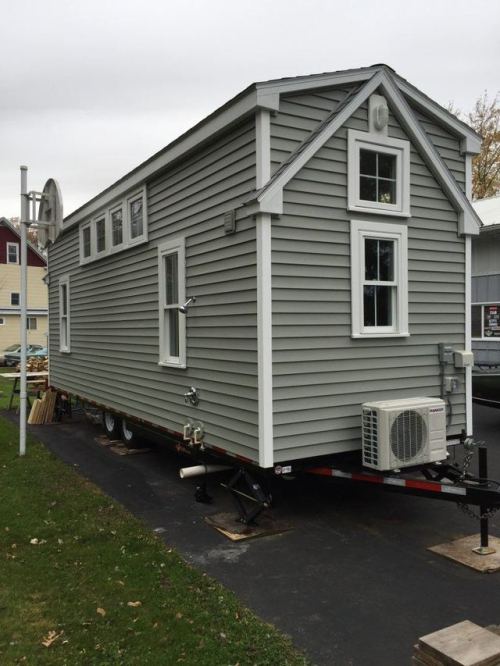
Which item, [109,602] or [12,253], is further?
[12,253]

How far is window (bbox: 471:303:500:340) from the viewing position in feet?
48.9

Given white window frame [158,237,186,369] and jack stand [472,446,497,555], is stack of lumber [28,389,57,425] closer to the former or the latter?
white window frame [158,237,186,369]

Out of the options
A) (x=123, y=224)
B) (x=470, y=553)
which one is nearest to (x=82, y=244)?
(x=123, y=224)

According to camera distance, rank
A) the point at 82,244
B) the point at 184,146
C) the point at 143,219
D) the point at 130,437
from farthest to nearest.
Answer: the point at 82,244
the point at 130,437
the point at 143,219
the point at 184,146

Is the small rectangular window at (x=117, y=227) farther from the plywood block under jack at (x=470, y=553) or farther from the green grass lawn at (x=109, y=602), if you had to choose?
the plywood block under jack at (x=470, y=553)

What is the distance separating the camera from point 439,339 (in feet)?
21.8

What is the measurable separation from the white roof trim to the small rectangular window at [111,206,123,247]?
14.6 feet

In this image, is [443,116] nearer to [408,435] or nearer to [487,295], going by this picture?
[408,435]

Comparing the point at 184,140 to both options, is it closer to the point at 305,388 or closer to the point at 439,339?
the point at 305,388

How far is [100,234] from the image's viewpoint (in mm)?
10344

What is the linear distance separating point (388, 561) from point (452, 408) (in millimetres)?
2379

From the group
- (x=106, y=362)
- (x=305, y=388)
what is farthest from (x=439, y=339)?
(x=106, y=362)

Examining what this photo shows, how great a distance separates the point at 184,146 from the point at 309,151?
73.8 inches

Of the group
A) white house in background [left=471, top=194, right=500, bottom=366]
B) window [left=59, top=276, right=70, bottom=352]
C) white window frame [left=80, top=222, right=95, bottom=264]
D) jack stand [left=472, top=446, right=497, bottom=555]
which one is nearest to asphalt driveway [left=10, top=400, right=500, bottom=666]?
jack stand [left=472, top=446, right=497, bottom=555]
